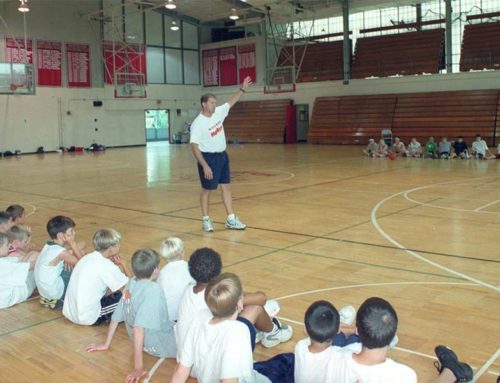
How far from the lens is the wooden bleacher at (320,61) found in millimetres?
27906

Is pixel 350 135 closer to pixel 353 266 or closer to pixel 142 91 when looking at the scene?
pixel 142 91

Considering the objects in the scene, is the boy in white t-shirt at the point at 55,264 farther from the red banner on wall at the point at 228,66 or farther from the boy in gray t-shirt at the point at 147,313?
the red banner on wall at the point at 228,66

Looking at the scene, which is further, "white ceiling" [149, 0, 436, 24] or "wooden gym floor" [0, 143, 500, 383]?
"white ceiling" [149, 0, 436, 24]

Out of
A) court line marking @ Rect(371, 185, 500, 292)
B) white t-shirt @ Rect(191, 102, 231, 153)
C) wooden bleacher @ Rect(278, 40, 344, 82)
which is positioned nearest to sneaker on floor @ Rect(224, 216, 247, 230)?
white t-shirt @ Rect(191, 102, 231, 153)

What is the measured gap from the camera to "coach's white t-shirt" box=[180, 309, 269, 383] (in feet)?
8.84

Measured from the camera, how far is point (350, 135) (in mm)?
26406

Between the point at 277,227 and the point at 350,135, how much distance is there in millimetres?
19524

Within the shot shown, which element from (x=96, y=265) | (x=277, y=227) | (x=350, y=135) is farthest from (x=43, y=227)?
(x=350, y=135)

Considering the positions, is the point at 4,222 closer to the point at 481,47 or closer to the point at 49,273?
the point at 49,273

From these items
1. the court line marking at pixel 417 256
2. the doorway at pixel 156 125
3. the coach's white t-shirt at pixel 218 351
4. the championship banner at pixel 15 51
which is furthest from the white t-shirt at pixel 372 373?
the doorway at pixel 156 125

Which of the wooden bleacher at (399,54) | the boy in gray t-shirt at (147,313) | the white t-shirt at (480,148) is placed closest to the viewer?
the boy in gray t-shirt at (147,313)

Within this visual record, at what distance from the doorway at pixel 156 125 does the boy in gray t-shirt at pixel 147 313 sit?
1284 inches

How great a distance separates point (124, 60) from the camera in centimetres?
2919

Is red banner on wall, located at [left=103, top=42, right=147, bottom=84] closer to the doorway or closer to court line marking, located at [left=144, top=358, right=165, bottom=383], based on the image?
the doorway
